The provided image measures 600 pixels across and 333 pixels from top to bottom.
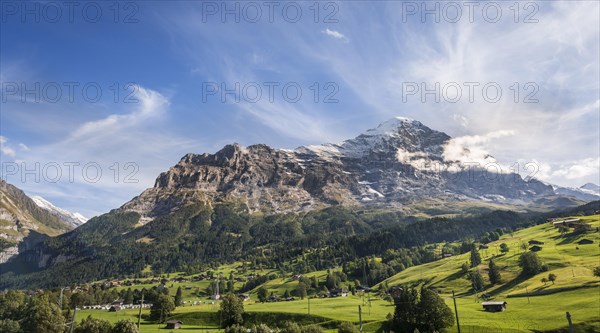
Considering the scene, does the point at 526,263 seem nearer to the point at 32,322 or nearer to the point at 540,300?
the point at 540,300

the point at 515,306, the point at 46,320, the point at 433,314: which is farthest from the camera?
the point at 515,306

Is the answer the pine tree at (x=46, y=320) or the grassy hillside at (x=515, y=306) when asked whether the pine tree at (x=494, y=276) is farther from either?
the pine tree at (x=46, y=320)

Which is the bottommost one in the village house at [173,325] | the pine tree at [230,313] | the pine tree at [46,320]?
the village house at [173,325]

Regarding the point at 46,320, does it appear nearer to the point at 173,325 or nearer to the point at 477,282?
the point at 173,325

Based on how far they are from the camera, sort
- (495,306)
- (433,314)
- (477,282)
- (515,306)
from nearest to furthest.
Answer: (433,314), (495,306), (515,306), (477,282)

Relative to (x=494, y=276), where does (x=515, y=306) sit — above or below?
below

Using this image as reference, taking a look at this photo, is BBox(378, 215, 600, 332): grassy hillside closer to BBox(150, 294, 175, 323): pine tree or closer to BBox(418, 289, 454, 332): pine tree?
BBox(418, 289, 454, 332): pine tree

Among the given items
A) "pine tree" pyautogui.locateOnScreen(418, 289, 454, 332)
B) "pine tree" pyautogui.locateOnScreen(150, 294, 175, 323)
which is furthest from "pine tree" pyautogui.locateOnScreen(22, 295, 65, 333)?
"pine tree" pyautogui.locateOnScreen(418, 289, 454, 332)

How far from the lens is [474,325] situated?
102 metres

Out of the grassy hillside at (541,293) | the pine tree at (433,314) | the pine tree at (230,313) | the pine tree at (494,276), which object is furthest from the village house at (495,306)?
the pine tree at (230,313)

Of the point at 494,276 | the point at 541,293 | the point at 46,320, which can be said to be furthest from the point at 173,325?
the point at 494,276

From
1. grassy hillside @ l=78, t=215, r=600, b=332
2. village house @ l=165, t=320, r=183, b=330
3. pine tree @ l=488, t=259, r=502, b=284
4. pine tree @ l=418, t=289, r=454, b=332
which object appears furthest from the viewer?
pine tree @ l=488, t=259, r=502, b=284

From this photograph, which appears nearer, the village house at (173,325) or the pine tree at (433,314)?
the pine tree at (433,314)

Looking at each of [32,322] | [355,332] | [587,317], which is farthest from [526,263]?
[32,322]
